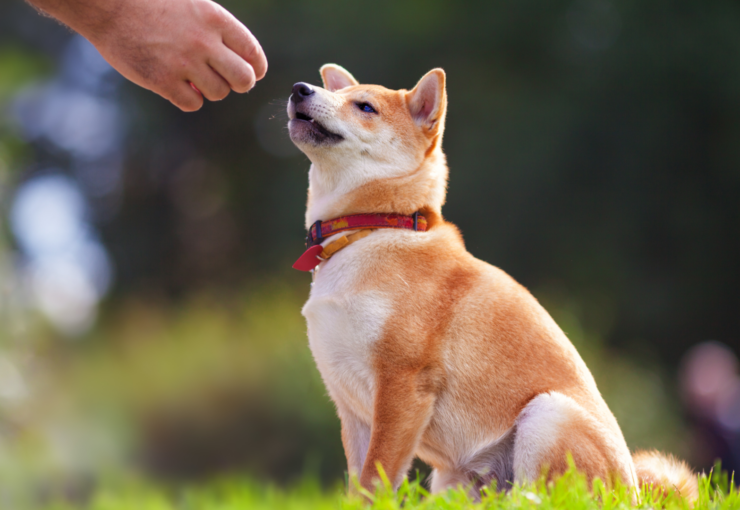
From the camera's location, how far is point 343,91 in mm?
3039

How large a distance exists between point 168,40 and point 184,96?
0.79 ft

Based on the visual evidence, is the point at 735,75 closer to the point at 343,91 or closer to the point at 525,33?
the point at 525,33

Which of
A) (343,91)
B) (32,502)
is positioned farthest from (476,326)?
(32,502)

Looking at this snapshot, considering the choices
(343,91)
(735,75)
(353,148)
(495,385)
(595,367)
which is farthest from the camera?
(735,75)

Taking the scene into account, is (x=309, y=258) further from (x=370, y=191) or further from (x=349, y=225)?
(x=370, y=191)

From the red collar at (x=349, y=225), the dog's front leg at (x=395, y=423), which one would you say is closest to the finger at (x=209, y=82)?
the red collar at (x=349, y=225)

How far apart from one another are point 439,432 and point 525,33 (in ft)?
29.6

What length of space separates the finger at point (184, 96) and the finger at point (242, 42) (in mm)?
256

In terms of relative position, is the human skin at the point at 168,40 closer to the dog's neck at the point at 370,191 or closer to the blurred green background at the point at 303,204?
the dog's neck at the point at 370,191

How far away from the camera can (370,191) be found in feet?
9.31

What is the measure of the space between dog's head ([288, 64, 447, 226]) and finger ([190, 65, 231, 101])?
310 mm

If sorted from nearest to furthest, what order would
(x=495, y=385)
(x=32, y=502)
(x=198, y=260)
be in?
(x=495, y=385) < (x=32, y=502) < (x=198, y=260)

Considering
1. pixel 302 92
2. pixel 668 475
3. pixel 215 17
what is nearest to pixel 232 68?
pixel 215 17

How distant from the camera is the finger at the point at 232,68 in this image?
2646mm
